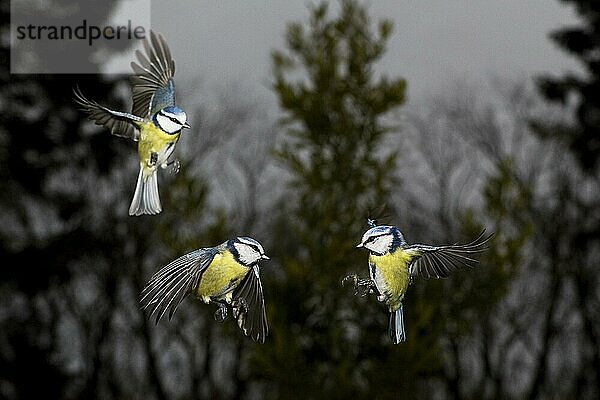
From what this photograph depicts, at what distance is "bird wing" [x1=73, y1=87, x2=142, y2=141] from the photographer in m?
0.51

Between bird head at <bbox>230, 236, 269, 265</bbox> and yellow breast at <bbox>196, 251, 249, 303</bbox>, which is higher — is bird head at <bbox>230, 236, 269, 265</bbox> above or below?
above

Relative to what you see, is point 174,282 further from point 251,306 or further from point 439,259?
point 439,259

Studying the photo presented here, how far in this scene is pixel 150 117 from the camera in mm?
536

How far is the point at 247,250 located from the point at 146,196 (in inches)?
2.9

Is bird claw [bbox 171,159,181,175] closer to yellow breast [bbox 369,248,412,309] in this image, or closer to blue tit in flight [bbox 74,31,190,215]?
blue tit in flight [bbox 74,31,190,215]

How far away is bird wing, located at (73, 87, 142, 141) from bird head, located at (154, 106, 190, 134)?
0.02m

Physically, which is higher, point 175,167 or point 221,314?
point 175,167

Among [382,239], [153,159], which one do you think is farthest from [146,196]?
[382,239]

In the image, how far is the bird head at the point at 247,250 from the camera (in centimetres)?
50

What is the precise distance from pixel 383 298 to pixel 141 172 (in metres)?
0.19

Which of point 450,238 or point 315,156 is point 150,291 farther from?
point 450,238

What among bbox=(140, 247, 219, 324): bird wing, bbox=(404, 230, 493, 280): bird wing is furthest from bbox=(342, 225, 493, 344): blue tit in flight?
bbox=(140, 247, 219, 324): bird wing

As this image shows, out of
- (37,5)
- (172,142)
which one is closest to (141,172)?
(172,142)

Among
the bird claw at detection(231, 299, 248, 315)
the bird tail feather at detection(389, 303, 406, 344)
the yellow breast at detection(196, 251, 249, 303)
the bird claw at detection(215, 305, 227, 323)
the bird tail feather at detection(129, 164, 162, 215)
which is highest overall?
the bird tail feather at detection(129, 164, 162, 215)
